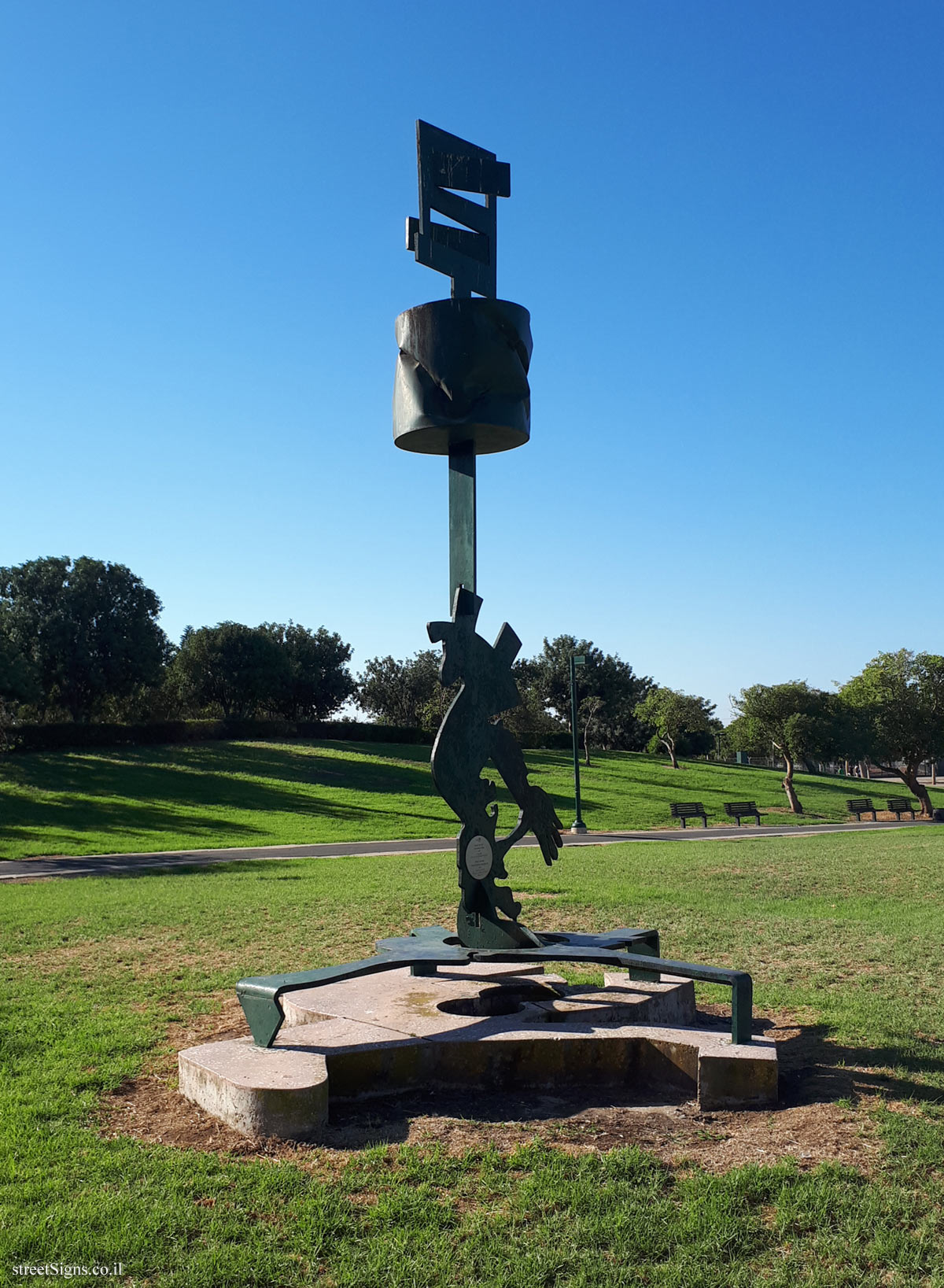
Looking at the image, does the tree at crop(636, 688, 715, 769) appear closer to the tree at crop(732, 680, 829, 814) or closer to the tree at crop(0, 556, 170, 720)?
the tree at crop(732, 680, 829, 814)

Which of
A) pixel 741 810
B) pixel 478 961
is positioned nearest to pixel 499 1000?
pixel 478 961

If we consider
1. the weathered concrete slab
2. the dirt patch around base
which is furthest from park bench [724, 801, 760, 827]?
the weathered concrete slab

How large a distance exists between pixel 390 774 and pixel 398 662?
28230 millimetres

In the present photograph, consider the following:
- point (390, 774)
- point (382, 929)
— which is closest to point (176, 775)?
point (390, 774)

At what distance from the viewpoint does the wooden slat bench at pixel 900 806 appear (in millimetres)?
35156

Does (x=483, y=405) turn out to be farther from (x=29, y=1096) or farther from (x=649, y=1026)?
(x=29, y=1096)

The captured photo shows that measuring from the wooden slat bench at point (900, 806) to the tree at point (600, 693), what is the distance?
29.7 meters

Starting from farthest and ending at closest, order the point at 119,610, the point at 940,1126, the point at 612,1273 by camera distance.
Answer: the point at 119,610 → the point at 940,1126 → the point at 612,1273

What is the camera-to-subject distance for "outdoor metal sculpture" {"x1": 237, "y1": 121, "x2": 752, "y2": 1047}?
619 cm

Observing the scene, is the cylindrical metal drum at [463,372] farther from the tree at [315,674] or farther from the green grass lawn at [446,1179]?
the tree at [315,674]

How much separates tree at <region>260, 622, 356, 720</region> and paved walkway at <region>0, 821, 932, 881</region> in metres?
39.3

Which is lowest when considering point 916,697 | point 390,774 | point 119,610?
point 390,774

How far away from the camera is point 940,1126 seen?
13.8 ft

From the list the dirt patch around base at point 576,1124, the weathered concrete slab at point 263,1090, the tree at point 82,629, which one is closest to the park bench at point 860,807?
the tree at point 82,629
